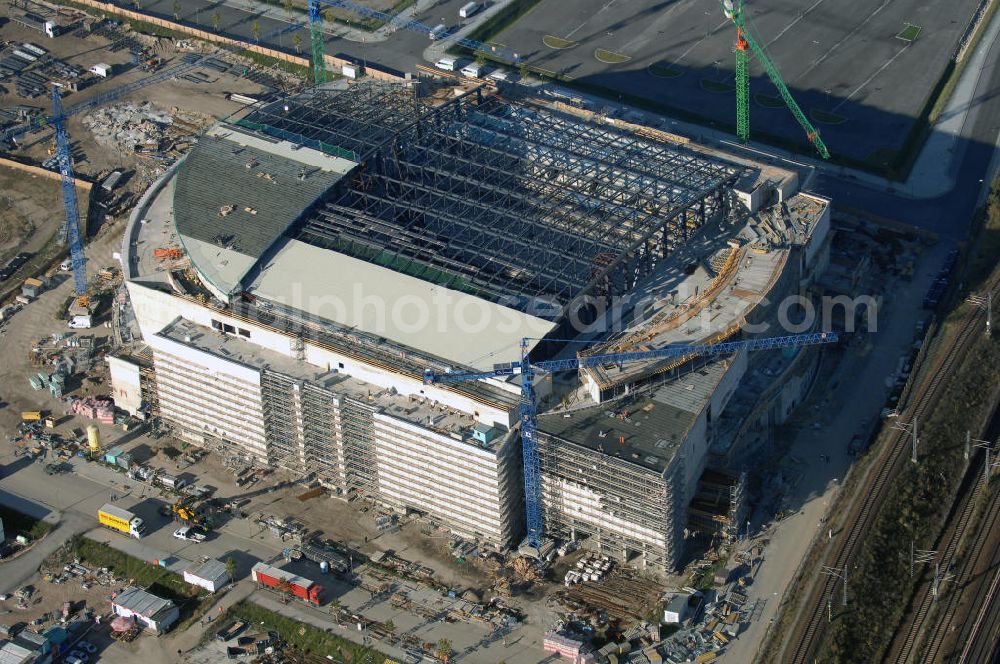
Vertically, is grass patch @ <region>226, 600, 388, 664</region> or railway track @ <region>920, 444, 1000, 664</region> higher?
railway track @ <region>920, 444, 1000, 664</region>

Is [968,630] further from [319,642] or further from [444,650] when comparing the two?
[319,642]

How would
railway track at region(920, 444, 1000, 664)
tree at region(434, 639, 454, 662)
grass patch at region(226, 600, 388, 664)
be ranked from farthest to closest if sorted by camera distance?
grass patch at region(226, 600, 388, 664) < tree at region(434, 639, 454, 662) < railway track at region(920, 444, 1000, 664)

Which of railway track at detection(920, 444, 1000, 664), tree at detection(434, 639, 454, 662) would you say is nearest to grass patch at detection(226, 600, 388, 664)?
tree at detection(434, 639, 454, 662)

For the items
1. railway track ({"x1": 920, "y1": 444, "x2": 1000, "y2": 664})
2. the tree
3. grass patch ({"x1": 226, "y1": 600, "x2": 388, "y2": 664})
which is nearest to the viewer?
railway track ({"x1": 920, "y1": 444, "x2": 1000, "y2": 664})

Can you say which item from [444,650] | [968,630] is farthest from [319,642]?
[968,630]

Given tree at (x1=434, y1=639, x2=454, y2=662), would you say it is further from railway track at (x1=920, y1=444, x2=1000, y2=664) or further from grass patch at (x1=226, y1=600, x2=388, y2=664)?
railway track at (x1=920, y1=444, x2=1000, y2=664)

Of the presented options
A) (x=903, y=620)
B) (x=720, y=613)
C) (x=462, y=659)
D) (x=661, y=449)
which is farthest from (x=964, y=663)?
(x=462, y=659)

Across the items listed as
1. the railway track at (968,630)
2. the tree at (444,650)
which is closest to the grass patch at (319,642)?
the tree at (444,650)

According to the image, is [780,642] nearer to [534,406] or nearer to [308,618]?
[534,406]
